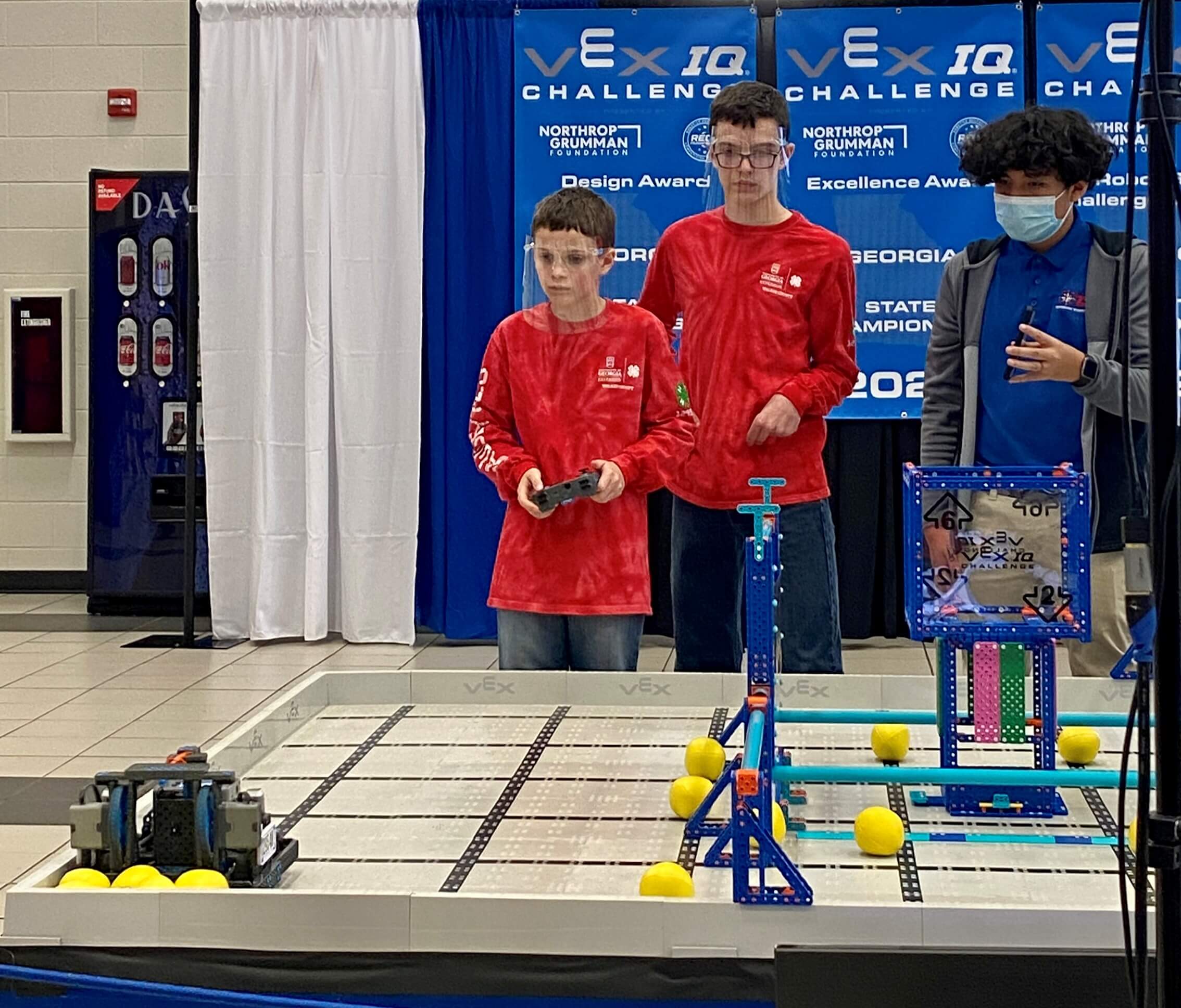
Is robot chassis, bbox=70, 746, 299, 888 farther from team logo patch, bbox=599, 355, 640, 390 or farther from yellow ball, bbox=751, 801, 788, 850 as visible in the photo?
team logo patch, bbox=599, 355, 640, 390

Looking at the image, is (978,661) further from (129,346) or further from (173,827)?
(129,346)

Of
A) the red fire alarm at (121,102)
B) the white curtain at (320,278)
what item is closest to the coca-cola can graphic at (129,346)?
the white curtain at (320,278)

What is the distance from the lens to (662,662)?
5367mm

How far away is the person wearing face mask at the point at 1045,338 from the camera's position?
2.52 meters

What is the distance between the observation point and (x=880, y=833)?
1.76 m

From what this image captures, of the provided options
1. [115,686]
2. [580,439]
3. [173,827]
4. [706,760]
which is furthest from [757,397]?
[115,686]

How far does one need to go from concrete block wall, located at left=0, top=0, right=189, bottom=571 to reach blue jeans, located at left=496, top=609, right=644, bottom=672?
4.77 metres

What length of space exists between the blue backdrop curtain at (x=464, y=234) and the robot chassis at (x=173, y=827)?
12.8ft

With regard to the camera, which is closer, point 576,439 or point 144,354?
point 576,439

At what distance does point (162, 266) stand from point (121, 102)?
1.04m

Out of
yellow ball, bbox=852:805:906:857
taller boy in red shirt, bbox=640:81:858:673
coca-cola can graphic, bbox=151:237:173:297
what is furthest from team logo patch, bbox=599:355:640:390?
Result: coca-cola can graphic, bbox=151:237:173:297

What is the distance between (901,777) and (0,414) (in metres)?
6.27

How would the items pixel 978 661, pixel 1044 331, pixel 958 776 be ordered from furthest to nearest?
pixel 1044 331, pixel 978 661, pixel 958 776

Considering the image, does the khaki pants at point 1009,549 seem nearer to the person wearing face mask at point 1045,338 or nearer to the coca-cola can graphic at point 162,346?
the person wearing face mask at point 1045,338
